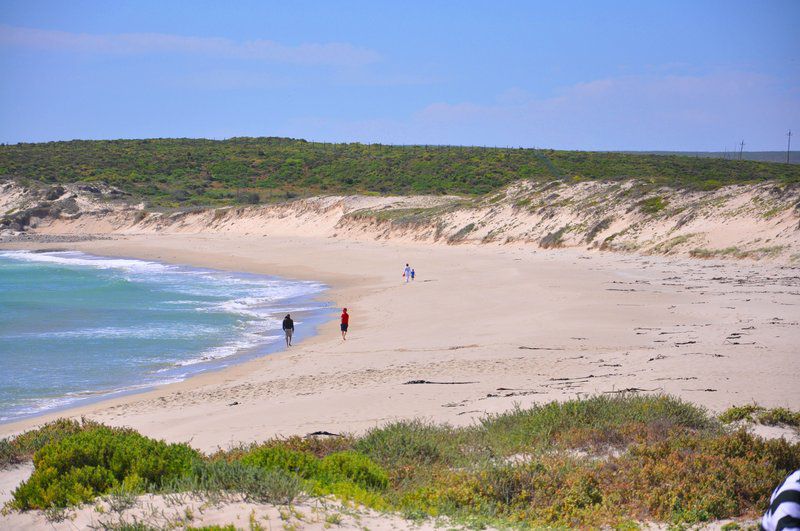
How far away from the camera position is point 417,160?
81.5m

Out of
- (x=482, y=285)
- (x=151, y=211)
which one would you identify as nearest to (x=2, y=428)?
(x=482, y=285)

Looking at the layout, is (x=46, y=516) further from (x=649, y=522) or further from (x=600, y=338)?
(x=600, y=338)

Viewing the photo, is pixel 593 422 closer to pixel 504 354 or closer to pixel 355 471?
pixel 355 471

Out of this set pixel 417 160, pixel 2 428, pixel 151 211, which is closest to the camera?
pixel 2 428

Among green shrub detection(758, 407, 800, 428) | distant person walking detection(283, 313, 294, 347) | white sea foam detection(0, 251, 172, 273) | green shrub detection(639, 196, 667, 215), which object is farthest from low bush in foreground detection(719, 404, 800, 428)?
white sea foam detection(0, 251, 172, 273)

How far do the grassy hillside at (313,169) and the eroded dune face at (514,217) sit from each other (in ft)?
19.4

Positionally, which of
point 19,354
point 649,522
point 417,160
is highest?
point 417,160

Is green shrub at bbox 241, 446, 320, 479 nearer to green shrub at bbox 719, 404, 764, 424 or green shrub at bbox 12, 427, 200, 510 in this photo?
green shrub at bbox 12, 427, 200, 510

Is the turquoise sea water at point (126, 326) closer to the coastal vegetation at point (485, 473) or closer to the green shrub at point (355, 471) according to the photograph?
the coastal vegetation at point (485, 473)

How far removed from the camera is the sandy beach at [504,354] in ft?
33.5

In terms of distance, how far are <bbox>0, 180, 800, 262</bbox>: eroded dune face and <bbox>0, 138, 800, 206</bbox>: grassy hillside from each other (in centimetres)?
590

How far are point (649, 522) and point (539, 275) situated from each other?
21.5 metres

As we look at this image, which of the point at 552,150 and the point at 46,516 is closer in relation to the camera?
the point at 46,516

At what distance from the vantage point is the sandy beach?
10219 millimetres
